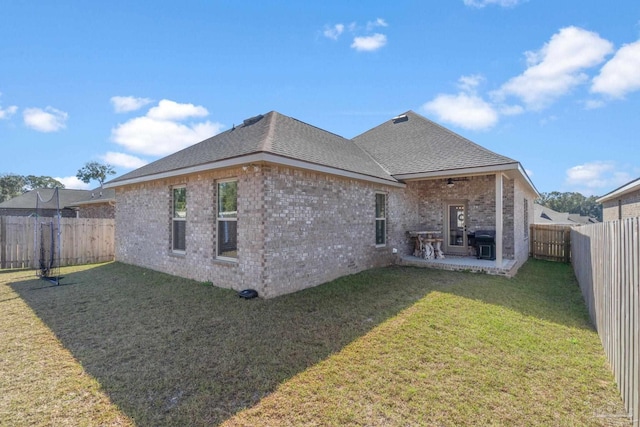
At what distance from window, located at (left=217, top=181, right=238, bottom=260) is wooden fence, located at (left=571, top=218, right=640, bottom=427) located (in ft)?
20.3

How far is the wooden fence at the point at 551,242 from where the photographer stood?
12766mm

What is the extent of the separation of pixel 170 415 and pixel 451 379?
2861 mm

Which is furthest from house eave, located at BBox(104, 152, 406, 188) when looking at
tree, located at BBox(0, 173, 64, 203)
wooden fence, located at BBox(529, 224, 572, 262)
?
tree, located at BBox(0, 173, 64, 203)

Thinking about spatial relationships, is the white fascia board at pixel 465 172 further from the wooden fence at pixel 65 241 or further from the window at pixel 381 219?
the wooden fence at pixel 65 241

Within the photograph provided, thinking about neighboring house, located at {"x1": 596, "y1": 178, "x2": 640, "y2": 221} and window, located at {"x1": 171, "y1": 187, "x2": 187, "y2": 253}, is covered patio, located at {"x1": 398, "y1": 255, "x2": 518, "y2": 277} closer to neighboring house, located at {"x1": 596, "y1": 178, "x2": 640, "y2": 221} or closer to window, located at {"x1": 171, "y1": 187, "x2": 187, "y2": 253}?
window, located at {"x1": 171, "y1": 187, "x2": 187, "y2": 253}

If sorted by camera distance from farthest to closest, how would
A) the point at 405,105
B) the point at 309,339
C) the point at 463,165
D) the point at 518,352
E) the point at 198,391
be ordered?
1. the point at 405,105
2. the point at 463,165
3. the point at 309,339
4. the point at 518,352
5. the point at 198,391

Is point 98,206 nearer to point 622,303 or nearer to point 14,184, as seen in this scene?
point 622,303

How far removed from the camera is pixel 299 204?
21.9ft

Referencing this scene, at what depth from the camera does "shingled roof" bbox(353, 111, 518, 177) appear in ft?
29.8

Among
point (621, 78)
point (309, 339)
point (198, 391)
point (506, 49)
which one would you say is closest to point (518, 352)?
point (309, 339)

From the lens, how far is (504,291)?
681 cm

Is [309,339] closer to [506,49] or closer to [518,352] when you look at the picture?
[518,352]

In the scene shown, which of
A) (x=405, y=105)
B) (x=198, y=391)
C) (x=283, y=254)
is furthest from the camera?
(x=405, y=105)

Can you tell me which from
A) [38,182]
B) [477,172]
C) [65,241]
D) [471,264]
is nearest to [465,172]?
[477,172]
